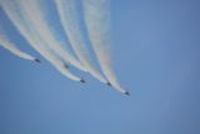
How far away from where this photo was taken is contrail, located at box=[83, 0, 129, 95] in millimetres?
3521

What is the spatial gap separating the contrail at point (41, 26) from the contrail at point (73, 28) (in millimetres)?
178

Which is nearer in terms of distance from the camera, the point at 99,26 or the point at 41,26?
the point at 99,26

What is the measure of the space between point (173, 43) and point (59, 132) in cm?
A: 231

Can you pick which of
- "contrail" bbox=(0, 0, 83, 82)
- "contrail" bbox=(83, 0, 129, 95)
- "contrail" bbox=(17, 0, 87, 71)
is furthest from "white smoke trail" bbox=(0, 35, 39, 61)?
"contrail" bbox=(83, 0, 129, 95)

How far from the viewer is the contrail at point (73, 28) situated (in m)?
3.65

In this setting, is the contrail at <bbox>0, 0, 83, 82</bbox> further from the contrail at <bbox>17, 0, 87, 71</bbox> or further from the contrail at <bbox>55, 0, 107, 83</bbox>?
the contrail at <bbox>55, 0, 107, 83</bbox>

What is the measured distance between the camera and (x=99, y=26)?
3.67 metres

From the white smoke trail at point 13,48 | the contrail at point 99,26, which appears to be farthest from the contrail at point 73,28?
the white smoke trail at point 13,48

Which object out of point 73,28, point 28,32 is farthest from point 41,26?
point 73,28

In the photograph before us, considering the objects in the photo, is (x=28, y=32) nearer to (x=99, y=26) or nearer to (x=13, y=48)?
(x=13, y=48)

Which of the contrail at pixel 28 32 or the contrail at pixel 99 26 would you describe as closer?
the contrail at pixel 99 26

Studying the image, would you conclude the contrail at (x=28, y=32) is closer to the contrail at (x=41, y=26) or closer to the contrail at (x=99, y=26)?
the contrail at (x=41, y=26)

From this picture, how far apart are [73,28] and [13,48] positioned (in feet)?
3.90

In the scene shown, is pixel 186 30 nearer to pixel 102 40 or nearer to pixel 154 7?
pixel 154 7
